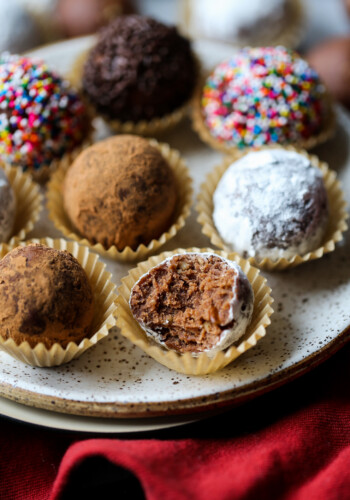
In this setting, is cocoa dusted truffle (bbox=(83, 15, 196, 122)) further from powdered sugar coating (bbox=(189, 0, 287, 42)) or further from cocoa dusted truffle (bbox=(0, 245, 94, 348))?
cocoa dusted truffle (bbox=(0, 245, 94, 348))

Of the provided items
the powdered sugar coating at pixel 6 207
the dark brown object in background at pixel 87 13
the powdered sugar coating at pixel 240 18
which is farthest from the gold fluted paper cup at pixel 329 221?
the dark brown object in background at pixel 87 13

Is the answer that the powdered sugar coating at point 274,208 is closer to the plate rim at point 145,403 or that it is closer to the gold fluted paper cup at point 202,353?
the gold fluted paper cup at point 202,353

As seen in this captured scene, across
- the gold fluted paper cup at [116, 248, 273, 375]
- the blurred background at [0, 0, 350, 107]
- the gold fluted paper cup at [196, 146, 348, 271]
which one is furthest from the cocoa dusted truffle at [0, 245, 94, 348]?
the blurred background at [0, 0, 350, 107]

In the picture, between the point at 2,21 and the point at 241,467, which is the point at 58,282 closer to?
the point at 241,467

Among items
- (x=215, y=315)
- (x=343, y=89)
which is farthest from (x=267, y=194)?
(x=343, y=89)

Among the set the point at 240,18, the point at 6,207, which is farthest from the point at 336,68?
Answer: the point at 6,207

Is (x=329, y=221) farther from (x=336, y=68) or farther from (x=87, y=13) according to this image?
(x=87, y=13)

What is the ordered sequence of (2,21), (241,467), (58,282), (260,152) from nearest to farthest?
(241,467), (58,282), (260,152), (2,21)
